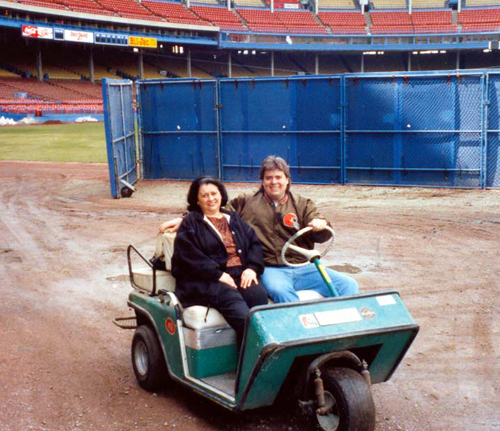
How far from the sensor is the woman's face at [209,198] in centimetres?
487

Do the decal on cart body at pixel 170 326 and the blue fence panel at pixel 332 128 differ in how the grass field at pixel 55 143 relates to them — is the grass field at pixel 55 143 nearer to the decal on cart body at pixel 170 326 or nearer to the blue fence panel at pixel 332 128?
the blue fence panel at pixel 332 128

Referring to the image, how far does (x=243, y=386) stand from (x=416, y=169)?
41.4ft

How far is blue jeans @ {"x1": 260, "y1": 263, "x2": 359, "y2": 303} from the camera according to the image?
470 centimetres

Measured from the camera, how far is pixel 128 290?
7.87m

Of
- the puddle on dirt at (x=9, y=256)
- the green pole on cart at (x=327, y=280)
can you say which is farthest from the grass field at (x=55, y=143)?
the green pole on cart at (x=327, y=280)

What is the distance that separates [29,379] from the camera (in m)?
5.36

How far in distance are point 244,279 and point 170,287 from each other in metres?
0.73

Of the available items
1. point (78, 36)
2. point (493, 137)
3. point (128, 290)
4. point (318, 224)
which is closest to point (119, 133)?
point (493, 137)

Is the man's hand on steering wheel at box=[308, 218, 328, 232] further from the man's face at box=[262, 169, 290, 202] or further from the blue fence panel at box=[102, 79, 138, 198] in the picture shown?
the blue fence panel at box=[102, 79, 138, 198]

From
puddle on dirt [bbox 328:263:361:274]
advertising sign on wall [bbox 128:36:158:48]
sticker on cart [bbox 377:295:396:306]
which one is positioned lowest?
puddle on dirt [bbox 328:263:361:274]

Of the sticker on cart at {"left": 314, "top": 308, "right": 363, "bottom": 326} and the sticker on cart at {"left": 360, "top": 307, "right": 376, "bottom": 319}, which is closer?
the sticker on cart at {"left": 314, "top": 308, "right": 363, "bottom": 326}

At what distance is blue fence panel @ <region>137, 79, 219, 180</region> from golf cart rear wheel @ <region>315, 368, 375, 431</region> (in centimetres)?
1405

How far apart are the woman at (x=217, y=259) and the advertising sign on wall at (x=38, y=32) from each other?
158 ft

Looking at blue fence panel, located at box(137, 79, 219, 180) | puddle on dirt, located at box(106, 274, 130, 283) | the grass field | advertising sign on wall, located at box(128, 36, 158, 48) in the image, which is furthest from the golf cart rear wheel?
advertising sign on wall, located at box(128, 36, 158, 48)
